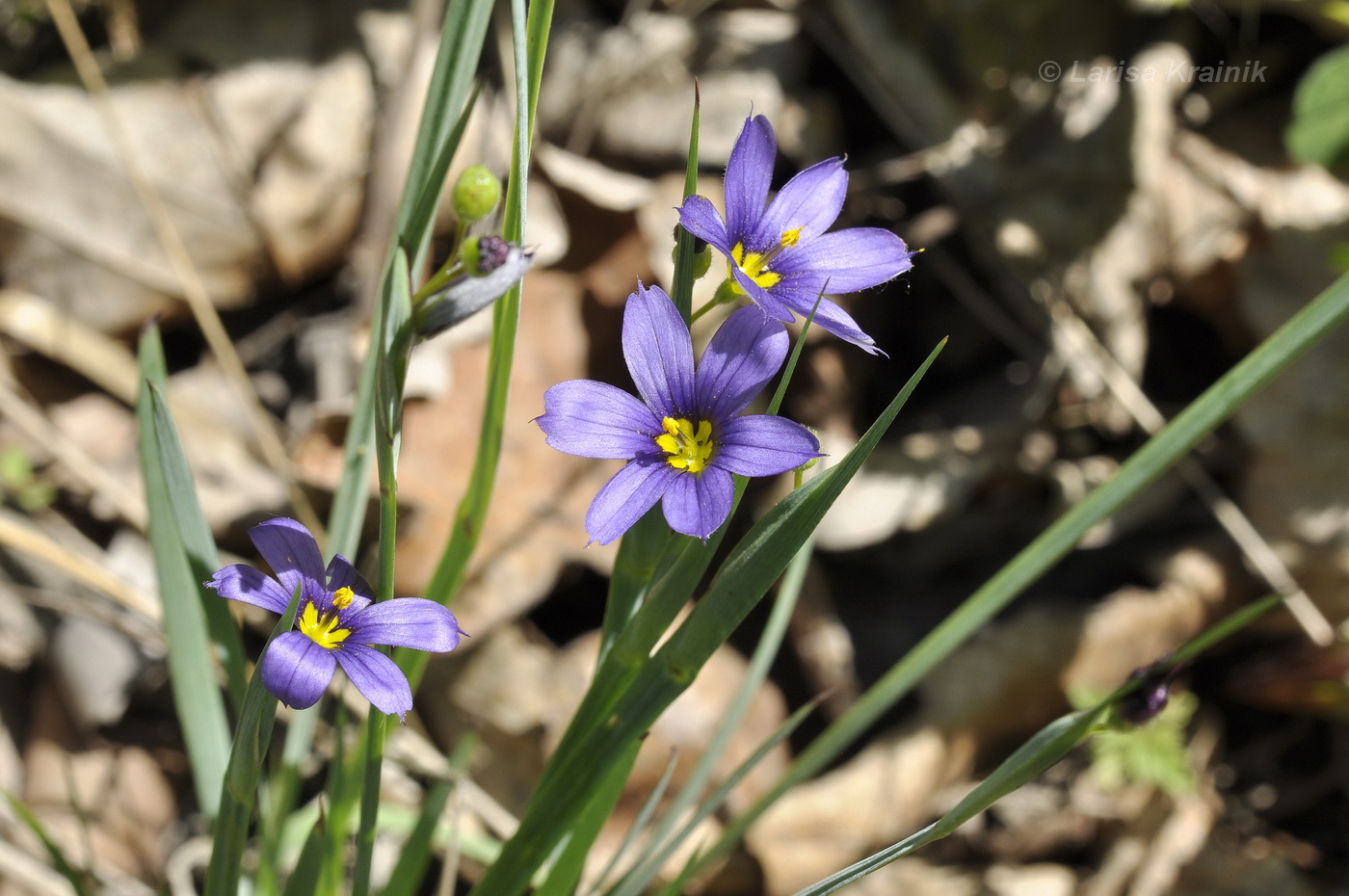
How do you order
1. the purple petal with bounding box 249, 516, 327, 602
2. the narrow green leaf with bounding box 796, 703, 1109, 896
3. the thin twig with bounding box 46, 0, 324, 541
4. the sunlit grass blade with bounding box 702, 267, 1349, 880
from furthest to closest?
1. the thin twig with bounding box 46, 0, 324, 541
2. the sunlit grass blade with bounding box 702, 267, 1349, 880
3. the narrow green leaf with bounding box 796, 703, 1109, 896
4. the purple petal with bounding box 249, 516, 327, 602

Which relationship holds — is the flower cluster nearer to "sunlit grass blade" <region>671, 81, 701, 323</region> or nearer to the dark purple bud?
"sunlit grass blade" <region>671, 81, 701, 323</region>

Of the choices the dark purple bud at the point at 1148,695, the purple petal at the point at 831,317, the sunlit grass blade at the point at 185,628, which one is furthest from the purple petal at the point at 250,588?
the dark purple bud at the point at 1148,695

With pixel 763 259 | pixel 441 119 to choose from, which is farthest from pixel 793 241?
pixel 441 119

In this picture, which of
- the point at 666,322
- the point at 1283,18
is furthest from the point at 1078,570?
the point at 666,322

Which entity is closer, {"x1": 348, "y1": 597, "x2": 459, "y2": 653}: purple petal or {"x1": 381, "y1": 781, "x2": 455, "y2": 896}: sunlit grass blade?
{"x1": 348, "y1": 597, "x2": 459, "y2": 653}: purple petal

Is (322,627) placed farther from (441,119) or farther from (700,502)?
(441,119)

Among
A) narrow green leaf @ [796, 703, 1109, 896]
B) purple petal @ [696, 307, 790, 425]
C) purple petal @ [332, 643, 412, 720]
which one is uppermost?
purple petal @ [696, 307, 790, 425]

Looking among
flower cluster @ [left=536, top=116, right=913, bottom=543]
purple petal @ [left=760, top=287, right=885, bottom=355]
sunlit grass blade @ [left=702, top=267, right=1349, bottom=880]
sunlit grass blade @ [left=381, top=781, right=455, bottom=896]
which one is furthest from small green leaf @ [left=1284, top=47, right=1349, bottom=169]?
sunlit grass blade @ [left=381, top=781, right=455, bottom=896]
